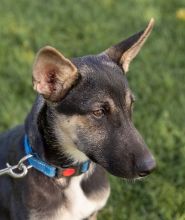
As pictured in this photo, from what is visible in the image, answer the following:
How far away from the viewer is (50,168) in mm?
3939

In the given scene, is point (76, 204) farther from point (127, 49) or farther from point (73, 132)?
point (127, 49)

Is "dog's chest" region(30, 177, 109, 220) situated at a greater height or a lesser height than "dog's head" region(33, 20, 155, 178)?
lesser

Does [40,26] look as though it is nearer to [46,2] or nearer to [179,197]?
[46,2]

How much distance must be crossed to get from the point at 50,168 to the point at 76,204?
36cm

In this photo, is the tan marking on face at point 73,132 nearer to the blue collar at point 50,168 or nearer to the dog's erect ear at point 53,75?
the blue collar at point 50,168

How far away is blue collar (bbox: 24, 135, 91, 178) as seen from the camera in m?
3.95

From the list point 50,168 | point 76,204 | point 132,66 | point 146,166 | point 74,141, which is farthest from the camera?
point 132,66

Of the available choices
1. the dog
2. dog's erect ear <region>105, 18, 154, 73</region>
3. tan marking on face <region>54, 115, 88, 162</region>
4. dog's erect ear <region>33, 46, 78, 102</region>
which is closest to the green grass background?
the dog

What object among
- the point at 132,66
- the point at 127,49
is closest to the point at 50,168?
the point at 127,49

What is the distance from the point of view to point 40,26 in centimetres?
772

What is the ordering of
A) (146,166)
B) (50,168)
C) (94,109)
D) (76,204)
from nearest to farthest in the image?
1. (146,166)
2. (94,109)
3. (50,168)
4. (76,204)

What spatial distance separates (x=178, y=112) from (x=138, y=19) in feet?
7.50

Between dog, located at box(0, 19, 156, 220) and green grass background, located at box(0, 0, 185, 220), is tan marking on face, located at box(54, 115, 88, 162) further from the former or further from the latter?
green grass background, located at box(0, 0, 185, 220)

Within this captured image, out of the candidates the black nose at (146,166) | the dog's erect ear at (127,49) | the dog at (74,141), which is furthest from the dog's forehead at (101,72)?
the black nose at (146,166)
